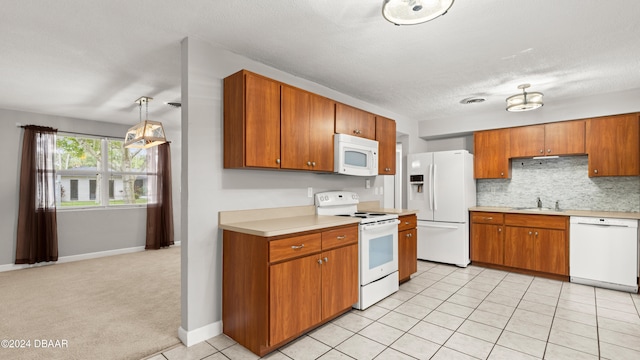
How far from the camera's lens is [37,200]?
476cm

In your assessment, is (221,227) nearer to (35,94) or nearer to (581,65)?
(35,94)

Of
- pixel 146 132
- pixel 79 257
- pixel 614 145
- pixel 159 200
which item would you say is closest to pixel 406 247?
pixel 614 145

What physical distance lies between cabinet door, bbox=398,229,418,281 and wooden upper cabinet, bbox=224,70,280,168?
1970 millimetres

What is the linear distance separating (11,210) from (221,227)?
4402 mm

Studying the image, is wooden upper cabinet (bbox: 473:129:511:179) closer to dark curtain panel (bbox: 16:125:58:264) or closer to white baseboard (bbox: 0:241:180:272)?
white baseboard (bbox: 0:241:180:272)

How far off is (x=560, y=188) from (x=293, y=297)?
4.39 meters

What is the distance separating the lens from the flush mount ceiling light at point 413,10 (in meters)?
1.68

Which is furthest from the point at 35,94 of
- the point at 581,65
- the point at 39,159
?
the point at 581,65

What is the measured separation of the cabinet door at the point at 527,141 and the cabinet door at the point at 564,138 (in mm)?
70

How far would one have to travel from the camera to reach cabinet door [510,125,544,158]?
14.3 ft

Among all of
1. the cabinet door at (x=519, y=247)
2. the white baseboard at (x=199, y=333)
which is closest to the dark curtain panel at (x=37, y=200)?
the white baseboard at (x=199, y=333)

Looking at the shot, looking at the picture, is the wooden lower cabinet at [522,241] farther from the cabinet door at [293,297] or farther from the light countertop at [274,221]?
the cabinet door at [293,297]

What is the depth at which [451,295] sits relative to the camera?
3.43 meters

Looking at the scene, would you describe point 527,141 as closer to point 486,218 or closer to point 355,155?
point 486,218
